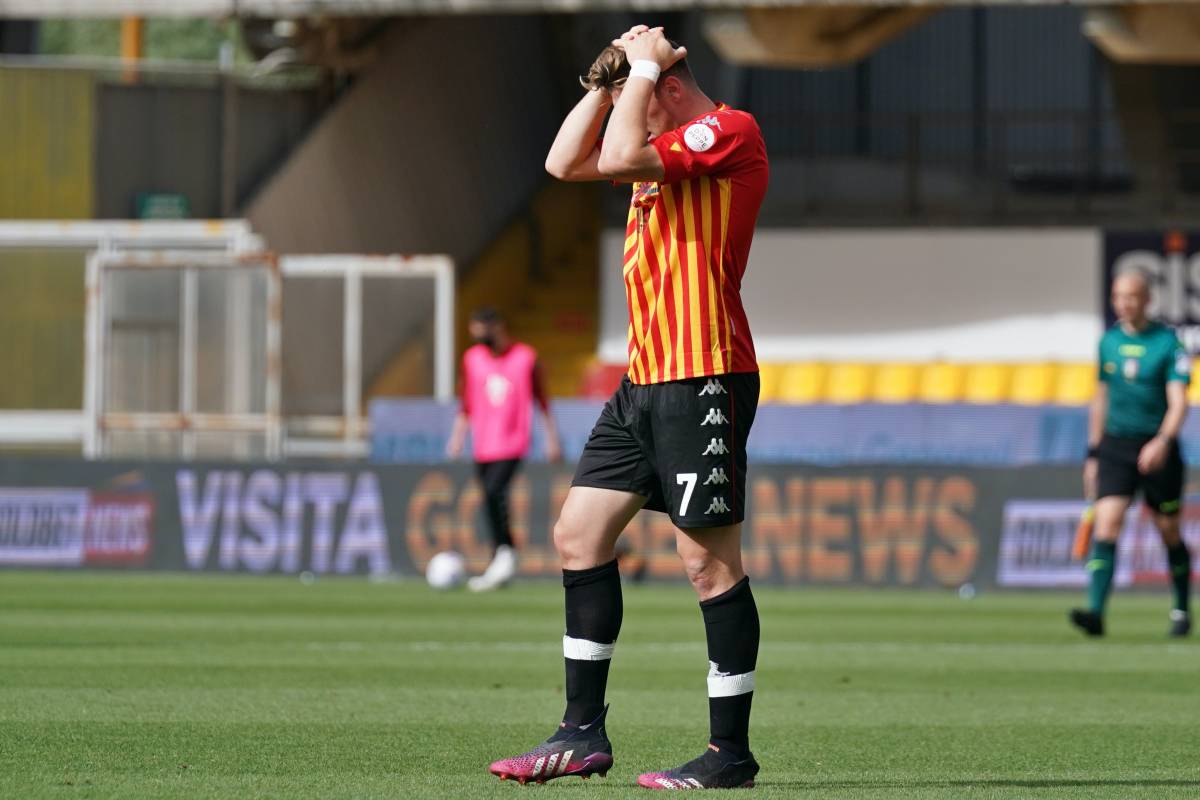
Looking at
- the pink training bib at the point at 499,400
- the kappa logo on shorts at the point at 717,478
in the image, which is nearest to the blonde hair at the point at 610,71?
the kappa logo on shorts at the point at 717,478

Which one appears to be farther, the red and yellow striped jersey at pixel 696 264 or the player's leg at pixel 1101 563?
the player's leg at pixel 1101 563

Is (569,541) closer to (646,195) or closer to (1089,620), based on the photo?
(646,195)

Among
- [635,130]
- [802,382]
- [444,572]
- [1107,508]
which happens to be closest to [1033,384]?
[802,382]

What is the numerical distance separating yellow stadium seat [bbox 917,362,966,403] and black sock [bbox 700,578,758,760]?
69.2 ft

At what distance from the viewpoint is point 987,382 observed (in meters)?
27.1

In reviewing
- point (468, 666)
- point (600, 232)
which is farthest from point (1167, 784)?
point (600, 232)

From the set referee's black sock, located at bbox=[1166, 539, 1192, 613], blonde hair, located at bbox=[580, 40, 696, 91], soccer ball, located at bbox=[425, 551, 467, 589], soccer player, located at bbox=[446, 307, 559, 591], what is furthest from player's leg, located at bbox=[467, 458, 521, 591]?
blonde hair, located at bbox=[580, 40, 696, 91]

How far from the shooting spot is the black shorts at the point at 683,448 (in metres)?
6.20

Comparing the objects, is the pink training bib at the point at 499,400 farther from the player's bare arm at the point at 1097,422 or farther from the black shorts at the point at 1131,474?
the black shorts at the point at 1131,474

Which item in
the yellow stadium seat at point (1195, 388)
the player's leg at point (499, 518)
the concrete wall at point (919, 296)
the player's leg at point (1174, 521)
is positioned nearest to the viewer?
the player's leg at point (1174, 521)

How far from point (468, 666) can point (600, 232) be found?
22243mm

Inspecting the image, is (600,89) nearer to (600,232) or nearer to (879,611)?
(879,611)

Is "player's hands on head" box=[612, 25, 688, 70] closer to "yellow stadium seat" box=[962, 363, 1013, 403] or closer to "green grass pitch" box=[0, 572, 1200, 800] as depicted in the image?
"green grass pitch" box=[0, 572, 1200, 800]

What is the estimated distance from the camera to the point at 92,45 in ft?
200
